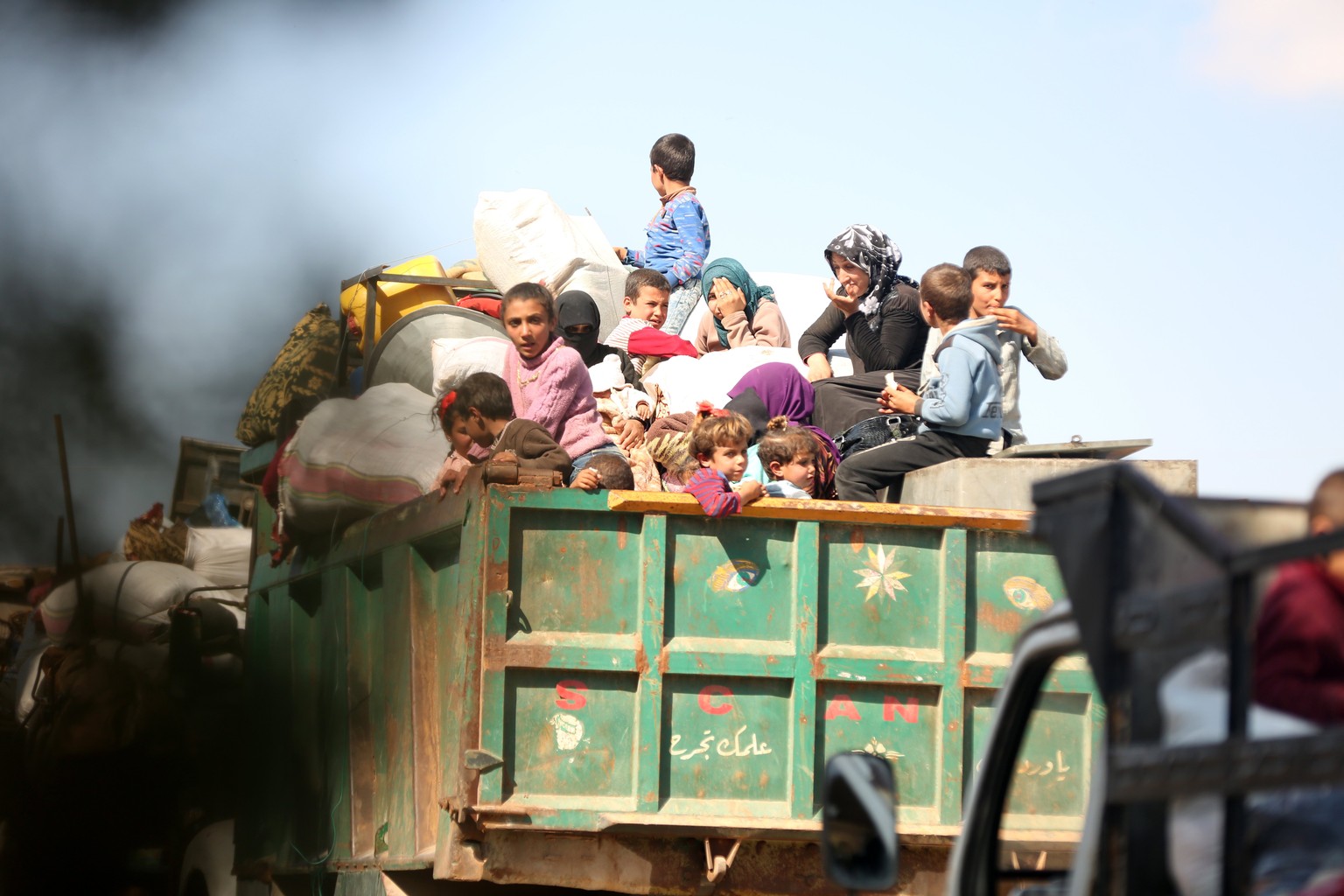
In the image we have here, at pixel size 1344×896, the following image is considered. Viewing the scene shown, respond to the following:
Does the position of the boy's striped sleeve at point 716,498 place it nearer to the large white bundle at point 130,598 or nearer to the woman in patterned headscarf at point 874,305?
the woman in patterned headscarf at point 874,305

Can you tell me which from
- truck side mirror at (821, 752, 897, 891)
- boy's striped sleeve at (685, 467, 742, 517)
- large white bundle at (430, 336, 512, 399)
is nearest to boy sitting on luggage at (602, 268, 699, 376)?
large white bundle at (430, 336, 512, 399)

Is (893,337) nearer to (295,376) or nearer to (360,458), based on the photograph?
(360,458)

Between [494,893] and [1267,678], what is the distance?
3165 millimetres

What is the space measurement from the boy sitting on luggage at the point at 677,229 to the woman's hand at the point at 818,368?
975mm

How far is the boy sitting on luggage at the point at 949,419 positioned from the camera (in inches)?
204

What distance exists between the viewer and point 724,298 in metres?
7.03

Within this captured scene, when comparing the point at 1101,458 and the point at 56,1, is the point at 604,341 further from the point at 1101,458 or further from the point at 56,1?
the point at 56,1

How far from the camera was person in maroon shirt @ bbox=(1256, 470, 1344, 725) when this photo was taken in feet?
5.26

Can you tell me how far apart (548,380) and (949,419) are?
134 centimetres

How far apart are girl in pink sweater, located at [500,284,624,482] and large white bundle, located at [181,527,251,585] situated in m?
4.65

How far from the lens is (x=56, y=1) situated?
7.18ft

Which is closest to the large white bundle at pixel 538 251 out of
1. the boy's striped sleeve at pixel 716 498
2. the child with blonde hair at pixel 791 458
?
the child with blonde hair at pixel 791 458

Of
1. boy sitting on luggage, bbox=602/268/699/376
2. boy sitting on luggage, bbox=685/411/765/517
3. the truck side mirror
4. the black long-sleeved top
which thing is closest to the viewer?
the truck side mirror

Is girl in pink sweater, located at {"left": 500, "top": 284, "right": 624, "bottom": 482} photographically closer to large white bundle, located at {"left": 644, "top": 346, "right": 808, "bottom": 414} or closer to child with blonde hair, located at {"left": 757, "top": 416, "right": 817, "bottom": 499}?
child with blonde hair, located at {"left": 757, "top": 416, "right": 817, "bottom": 499}
